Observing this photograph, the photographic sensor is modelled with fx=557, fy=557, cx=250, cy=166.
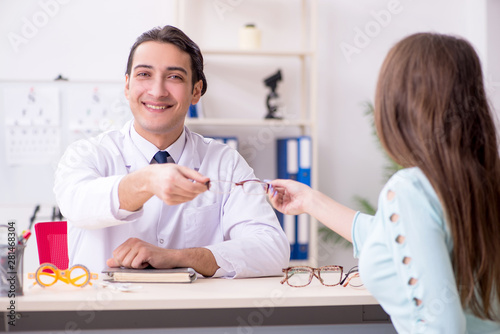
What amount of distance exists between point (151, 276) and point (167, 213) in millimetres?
514

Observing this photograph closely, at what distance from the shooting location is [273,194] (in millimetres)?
1697

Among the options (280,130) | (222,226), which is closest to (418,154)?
(222,226)

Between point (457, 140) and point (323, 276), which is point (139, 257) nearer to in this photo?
point (323, 276)

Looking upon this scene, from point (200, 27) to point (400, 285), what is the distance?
3050 millimetres

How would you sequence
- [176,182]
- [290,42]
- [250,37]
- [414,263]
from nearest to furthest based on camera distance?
1. [414,263]
2. [176,182]
3. [250,37]
4. [290,42]

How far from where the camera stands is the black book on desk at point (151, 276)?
1.48 m

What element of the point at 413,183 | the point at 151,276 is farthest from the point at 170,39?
the point at 413,183

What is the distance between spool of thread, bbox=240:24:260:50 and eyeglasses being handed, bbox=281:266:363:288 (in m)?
2.30

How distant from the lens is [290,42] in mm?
3877

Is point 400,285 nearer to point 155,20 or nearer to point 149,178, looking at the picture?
point 149,178

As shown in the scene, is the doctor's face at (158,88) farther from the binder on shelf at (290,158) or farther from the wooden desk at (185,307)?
the binder on shelf at (290,158)

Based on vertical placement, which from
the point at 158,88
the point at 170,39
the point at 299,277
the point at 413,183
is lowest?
the point at 299,277

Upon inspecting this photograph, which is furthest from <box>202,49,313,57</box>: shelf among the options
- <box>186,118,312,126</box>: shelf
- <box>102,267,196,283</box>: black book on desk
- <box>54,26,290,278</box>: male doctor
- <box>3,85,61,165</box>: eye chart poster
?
<box>102,267,196,283</box>: black book on desk

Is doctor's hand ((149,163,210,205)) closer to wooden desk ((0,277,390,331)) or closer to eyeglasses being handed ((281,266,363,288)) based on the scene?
wooden desk ((0,277,390,331))
